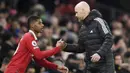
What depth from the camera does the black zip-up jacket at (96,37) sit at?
10.6 metres

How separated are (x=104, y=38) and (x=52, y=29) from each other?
23.5 ft

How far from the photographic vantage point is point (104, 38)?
1070 cm

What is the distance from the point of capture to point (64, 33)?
17078mm

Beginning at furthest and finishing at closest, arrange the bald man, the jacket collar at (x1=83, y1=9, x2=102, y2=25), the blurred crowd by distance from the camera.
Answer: the blurred crowd, the jacket collar at (x1=83, y1=9, x2=102, y2=25), the bald man

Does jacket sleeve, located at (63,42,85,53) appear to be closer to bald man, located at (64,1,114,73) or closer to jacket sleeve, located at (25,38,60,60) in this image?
bald man, located at (64,1,114,73)

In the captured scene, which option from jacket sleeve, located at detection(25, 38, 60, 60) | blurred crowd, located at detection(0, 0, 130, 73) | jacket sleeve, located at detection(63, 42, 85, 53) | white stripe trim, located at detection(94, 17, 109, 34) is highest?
white stripe trim, located at detection(94, 17, 109, 34)

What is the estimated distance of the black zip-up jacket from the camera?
1062cm

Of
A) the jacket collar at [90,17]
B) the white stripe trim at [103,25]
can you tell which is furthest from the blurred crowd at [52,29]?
the white stripe trim at [103,25]

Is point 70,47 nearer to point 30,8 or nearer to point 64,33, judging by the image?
point 64,33

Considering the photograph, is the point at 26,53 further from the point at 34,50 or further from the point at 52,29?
the point at 52,29

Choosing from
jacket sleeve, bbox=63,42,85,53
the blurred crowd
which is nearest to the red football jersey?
jacket sleeve, bbox=63,42,85,53

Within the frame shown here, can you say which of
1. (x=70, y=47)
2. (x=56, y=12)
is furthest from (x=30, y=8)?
(x=70, y=47)

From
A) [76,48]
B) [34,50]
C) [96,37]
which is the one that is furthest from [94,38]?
[34,50]

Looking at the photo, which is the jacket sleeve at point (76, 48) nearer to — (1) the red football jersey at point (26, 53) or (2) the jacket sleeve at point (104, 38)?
(2) the jacket sleeve at point (104, 38)
